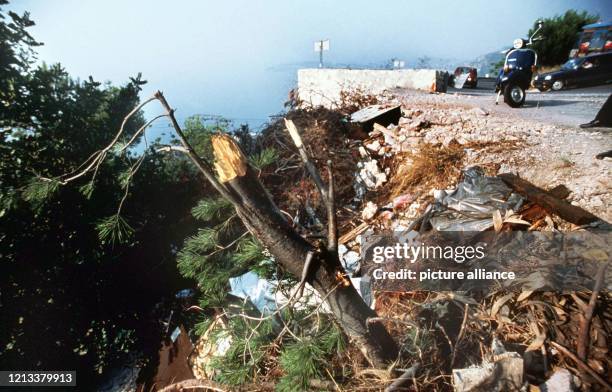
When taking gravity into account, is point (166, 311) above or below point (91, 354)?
above

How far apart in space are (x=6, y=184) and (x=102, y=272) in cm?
107

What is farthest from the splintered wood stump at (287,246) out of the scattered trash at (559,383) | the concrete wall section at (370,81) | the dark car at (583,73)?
the dark car at (583,73)

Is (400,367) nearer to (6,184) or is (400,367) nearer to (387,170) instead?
(387,170)

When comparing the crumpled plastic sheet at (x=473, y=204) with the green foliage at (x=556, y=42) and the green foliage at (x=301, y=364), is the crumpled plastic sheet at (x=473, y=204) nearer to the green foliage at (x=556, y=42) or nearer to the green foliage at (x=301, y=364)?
the green foliage at (x=301, y=364)

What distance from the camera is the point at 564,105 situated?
6023 millimetres

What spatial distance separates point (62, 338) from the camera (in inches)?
108

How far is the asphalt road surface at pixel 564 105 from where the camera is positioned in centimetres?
497

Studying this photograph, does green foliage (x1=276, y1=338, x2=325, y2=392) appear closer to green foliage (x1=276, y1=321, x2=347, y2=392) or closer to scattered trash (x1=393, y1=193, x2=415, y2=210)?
green foliage (x1=276, y1=321, x2=347, y2=392)

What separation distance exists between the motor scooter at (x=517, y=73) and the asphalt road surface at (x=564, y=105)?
22cm

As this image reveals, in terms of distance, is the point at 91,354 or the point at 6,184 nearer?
the point at 6,184

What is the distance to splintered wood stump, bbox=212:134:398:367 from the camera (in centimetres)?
130

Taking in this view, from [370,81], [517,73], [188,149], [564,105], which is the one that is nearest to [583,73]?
[564,105]

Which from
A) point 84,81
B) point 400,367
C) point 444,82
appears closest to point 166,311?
point 84,81

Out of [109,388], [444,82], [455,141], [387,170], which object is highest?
[444,82]
